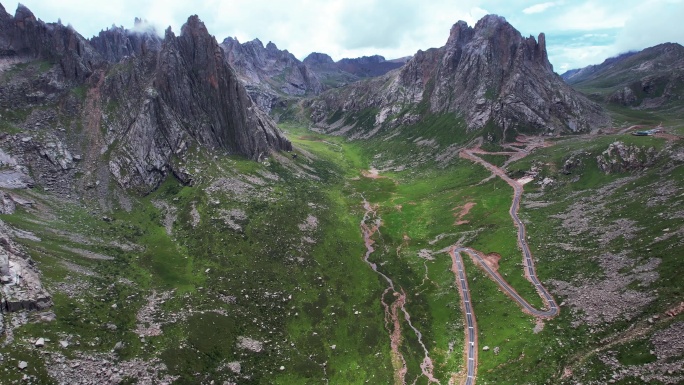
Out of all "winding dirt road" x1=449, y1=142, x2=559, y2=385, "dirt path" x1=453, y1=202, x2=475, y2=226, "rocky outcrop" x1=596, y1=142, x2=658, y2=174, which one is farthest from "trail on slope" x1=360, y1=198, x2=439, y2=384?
"rocky outcrop" x1=596, y1=142, x2=658, y2=174

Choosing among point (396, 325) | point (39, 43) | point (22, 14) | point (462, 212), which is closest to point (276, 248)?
point (396, 325)

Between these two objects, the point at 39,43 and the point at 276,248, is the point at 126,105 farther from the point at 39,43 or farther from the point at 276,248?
the point at 276,248

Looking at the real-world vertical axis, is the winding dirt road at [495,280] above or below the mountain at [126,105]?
below

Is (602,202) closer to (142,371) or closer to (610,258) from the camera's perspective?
(610,258)

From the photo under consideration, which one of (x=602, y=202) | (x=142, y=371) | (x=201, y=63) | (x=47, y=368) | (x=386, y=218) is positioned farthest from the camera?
(x=201, y=63)

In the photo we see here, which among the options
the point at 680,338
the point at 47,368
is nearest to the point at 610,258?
the point at 680,338

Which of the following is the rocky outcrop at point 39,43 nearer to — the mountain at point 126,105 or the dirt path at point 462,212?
the mountain at point 126,105

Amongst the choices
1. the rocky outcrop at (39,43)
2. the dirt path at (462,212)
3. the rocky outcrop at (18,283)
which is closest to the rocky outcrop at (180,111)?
the rocky outcrop at (39,43)
